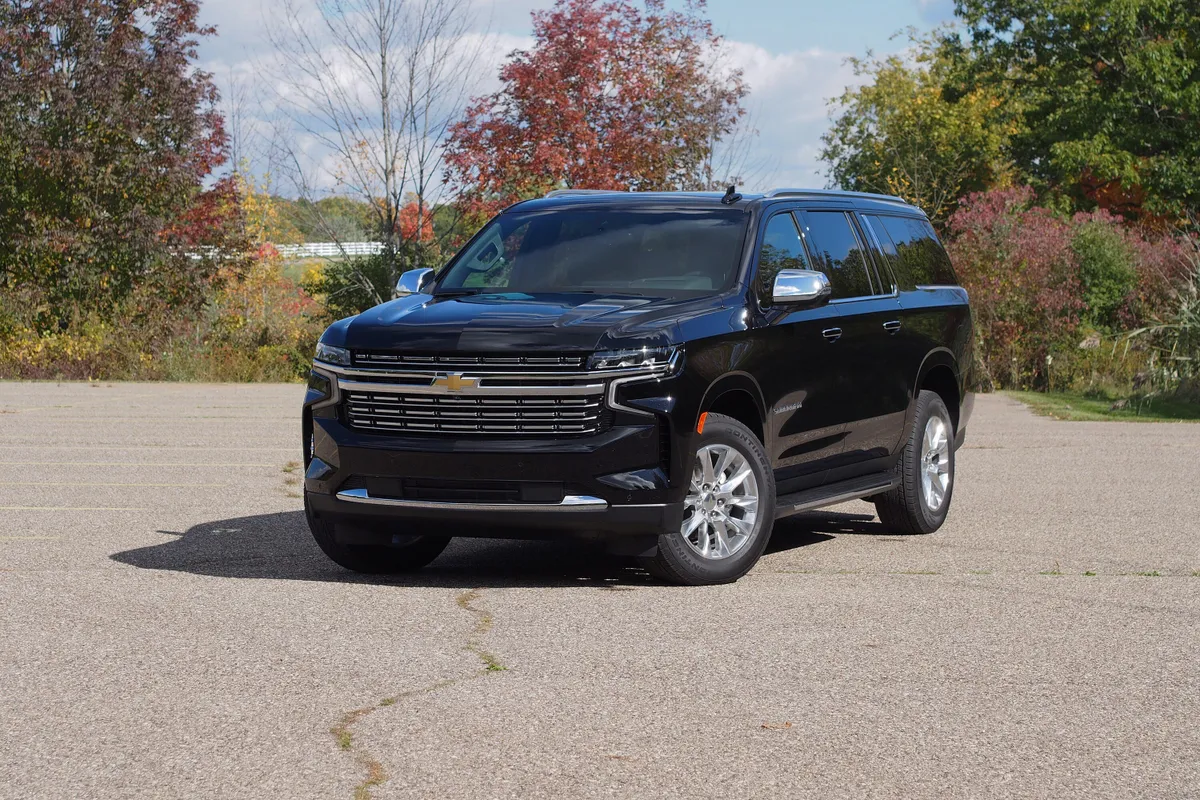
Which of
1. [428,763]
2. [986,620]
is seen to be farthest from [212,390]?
[428,763]

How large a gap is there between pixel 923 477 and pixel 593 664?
4.69m

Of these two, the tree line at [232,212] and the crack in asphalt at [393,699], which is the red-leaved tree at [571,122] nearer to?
the tree line at [232,212]

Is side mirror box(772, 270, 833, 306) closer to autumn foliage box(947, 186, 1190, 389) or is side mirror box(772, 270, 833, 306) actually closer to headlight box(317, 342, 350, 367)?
headlight box(317, 342, 350, 367)

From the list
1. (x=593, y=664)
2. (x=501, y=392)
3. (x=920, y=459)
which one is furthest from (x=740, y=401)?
(x=593, y=664)

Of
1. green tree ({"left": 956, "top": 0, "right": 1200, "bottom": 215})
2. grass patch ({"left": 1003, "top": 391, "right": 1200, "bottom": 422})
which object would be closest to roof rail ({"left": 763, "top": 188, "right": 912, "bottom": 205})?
grass patch ({"left": 1003, "top": 391, "right": 1200, "bottom": 422})

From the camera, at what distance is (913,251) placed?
10.9m

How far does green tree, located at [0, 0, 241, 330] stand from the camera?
2677 centimetres

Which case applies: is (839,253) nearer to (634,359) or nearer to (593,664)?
(634,359)

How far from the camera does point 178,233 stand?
89.7ft

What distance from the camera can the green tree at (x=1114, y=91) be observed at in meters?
39.4

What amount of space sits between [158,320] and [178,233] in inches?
57.9

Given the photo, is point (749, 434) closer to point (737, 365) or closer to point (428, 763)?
point (737, 365)

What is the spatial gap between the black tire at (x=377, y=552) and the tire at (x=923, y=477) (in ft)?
9.91

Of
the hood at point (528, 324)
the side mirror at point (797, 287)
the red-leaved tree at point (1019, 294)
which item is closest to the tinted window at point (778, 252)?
the side mirror at point (797, 287)
